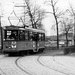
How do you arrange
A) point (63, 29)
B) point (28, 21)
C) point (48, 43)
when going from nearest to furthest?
1. point (28, 21)
2. point (48, 43)
3. point (63, 29)

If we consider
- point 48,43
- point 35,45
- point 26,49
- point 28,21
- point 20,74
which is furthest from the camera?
point 48,43

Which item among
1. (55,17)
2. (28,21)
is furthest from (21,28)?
(55,17)

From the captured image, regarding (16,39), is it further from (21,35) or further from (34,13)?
(34,13)

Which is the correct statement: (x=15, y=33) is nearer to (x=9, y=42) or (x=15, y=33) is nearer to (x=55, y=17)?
(x=9, y=42)

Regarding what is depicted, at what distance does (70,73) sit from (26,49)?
14.7 meters

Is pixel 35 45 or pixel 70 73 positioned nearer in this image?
pixel 70 73

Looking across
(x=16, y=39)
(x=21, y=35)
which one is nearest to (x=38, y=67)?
(x=16, y=39)

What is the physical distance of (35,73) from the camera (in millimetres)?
11836

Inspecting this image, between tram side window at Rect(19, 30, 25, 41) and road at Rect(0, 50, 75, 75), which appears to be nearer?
road at Rect(0, 50, 75, 75)

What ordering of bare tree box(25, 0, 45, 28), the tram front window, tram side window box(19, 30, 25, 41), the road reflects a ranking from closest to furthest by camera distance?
the road → the tram front window → tram side window box(19, 30, 25, 41) → bare tree box(25, 0, 45, 28)

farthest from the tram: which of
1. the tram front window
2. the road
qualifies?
the road

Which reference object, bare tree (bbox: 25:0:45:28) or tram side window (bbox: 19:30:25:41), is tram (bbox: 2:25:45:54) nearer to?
tram side window (bbox: 19:30:25:41)

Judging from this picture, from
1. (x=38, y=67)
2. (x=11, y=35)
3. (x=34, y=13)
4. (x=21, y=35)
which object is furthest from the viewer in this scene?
(x=34, y=13)

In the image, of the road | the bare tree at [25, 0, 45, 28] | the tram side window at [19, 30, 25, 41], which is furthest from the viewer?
the bare tree at [25, 0, 45, 28]
